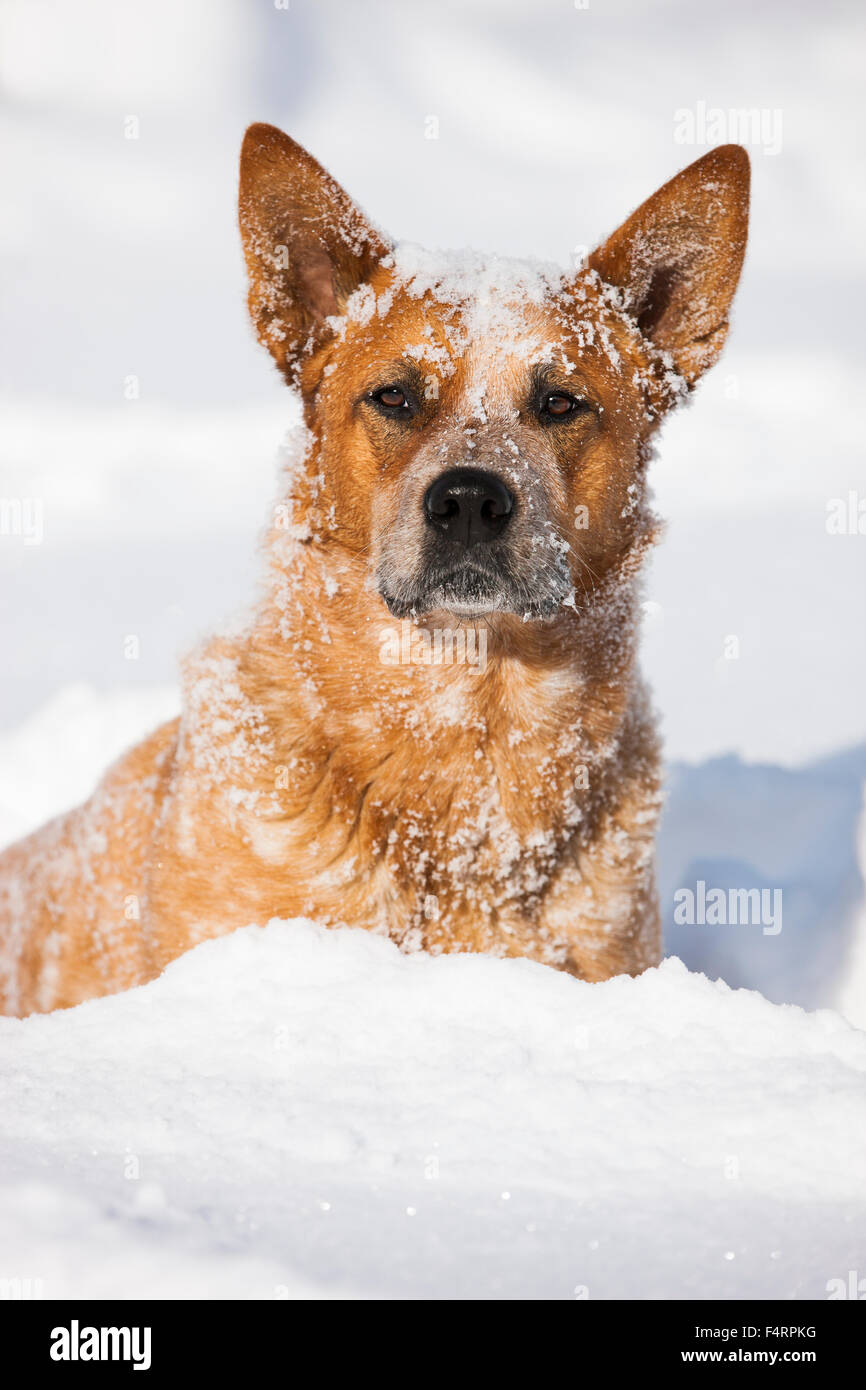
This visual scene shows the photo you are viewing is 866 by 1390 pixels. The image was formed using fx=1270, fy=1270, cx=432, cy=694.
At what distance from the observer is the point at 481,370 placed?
359cm

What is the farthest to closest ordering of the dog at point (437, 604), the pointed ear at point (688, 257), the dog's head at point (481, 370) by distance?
the pointed ear at point (688, 257)
the dog at point (437, 604)
the dog's head at point (481, 370)

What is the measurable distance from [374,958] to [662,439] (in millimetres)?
1946

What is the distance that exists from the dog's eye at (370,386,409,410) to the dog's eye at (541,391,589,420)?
0.40 metres

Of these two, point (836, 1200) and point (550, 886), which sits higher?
point (550, 886)

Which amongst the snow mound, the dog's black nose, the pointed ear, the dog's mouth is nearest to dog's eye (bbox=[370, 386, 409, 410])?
the dog's black nose

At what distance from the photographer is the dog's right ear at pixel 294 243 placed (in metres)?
3.61

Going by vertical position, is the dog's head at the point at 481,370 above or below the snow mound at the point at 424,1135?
above

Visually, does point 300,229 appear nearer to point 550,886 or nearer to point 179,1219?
point 550,886

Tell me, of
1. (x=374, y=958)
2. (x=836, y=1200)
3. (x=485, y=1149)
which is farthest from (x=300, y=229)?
(x=836, y=1200)

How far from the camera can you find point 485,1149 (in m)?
2.22

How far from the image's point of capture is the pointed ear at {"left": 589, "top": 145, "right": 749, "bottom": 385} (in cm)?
367

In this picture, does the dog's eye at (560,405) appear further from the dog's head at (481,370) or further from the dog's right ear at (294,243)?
Result: the dog's right ear at (294,243)

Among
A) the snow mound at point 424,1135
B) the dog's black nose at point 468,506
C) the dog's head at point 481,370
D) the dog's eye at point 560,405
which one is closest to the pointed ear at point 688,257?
the dog's head at point 481,370

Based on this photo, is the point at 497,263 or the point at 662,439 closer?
the point at 497,263
